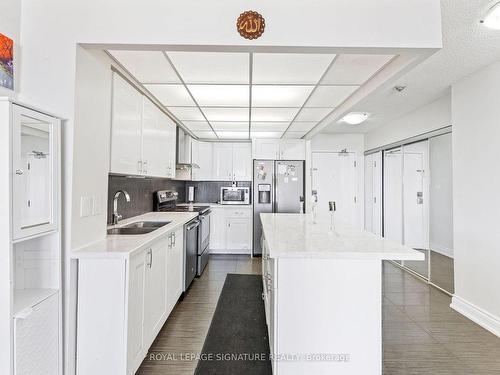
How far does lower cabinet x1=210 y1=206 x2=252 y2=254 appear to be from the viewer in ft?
17.5

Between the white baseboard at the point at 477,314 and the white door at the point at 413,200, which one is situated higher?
the white door at the point at 413,200

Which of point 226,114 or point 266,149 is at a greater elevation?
point 226,114

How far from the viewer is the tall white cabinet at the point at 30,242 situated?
1.21 m

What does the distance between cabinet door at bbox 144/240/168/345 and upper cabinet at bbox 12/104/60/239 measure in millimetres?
742

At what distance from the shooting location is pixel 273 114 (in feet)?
11.9

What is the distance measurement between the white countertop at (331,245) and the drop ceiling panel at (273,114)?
1582mm

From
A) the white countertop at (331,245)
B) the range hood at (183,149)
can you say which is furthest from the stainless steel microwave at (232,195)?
the white countertop at (331,245)

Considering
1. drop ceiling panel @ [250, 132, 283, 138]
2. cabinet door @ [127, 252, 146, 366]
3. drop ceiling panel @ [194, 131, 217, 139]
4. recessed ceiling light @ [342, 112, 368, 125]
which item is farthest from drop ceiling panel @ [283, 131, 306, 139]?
cabinet door @ [127, 252, 146, 366]

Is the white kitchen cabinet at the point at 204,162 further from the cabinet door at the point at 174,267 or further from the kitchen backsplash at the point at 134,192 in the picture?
the cabinet door at the point at 174,267

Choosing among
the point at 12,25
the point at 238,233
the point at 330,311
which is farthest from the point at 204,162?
the point at 330,311

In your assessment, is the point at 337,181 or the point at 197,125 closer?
the point at 197,125

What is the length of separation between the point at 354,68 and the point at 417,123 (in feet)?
7.67

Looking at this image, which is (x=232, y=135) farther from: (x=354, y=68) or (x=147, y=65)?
(x=354, y=68)

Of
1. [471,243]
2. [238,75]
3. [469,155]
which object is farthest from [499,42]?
[238,75]
